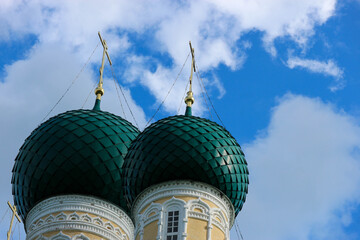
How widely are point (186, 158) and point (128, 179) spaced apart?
4.52ft

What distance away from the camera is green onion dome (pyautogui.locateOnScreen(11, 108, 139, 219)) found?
18.8 meters

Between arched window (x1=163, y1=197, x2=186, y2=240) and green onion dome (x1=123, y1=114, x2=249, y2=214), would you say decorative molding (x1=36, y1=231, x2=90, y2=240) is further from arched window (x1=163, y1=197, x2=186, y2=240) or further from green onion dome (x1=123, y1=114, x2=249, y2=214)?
arched window (x1=163, y1=197, x2=186, y2=240)

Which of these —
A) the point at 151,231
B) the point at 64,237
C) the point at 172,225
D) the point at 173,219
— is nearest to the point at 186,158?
the point at 173,219

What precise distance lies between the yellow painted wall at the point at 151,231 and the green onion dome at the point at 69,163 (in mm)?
1970

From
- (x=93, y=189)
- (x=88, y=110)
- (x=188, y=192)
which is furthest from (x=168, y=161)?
(x=88, y=110)

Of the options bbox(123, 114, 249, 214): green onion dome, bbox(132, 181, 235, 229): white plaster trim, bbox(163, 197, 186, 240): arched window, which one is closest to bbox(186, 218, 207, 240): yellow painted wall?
bbox(163, 197, 186, 240): arched window

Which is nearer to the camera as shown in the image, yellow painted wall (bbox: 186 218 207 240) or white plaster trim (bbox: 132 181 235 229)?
yellow painted wall (bbox: 186 218 207 240)

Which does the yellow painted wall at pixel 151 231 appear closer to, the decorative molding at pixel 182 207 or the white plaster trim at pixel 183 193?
the decorative molding at pixel 182 207

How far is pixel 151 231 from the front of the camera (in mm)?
17078

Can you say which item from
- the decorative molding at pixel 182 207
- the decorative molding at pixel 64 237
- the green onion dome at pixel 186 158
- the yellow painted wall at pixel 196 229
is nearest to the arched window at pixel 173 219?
the decorative molding at pixel 182 207

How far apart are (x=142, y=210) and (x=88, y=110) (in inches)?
151

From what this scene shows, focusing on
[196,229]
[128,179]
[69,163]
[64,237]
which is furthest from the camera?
[69,163]

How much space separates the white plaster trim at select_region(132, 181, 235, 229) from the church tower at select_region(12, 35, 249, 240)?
20mm

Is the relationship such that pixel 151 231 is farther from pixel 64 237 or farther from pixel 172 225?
pixel 64 237
